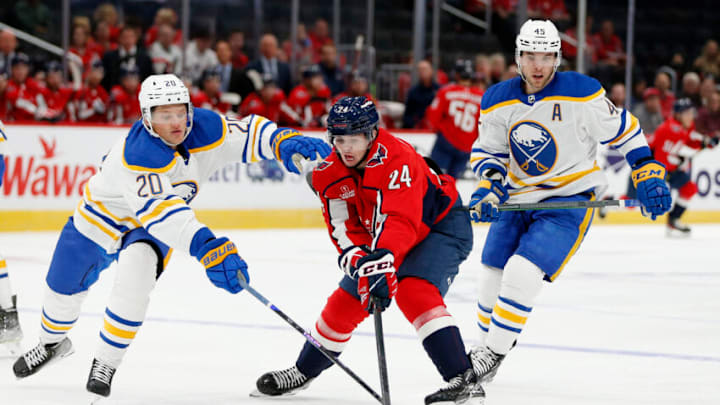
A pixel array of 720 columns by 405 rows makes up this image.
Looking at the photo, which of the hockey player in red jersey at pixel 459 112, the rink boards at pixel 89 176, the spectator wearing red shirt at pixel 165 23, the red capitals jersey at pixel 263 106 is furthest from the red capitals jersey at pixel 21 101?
the hockey player in red jersey at pixel 459 112

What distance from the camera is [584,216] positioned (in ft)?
12.0

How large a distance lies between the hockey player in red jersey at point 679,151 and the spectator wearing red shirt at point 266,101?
3347 millimetres

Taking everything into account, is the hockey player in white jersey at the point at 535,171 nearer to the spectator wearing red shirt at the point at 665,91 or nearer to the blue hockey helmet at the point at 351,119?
the blue hockey helmet at the point at 351,119

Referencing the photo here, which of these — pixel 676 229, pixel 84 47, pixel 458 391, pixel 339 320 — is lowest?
pixel 676 229

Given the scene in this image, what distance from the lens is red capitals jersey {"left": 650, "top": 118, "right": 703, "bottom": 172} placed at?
956 cm

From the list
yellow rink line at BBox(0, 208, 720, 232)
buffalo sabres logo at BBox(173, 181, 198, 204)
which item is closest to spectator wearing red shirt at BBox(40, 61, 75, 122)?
yellow rink line at BBox(0, 208, 720, 232)

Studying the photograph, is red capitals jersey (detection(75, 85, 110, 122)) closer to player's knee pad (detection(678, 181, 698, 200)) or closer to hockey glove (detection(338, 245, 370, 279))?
player's knee pad (detection(678, 181, 698, 200))

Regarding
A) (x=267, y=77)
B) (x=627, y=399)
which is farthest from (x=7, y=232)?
(x=627, y=399)

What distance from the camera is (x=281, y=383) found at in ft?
11.0

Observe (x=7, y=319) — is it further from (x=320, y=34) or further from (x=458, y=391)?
(x=320, y=34)

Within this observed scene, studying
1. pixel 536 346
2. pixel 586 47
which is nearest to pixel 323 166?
pixel 536 346

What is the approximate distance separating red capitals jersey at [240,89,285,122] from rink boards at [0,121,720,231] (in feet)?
1.21

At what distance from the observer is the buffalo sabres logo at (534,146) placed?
11.9ft

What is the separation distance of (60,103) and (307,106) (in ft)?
7.13
